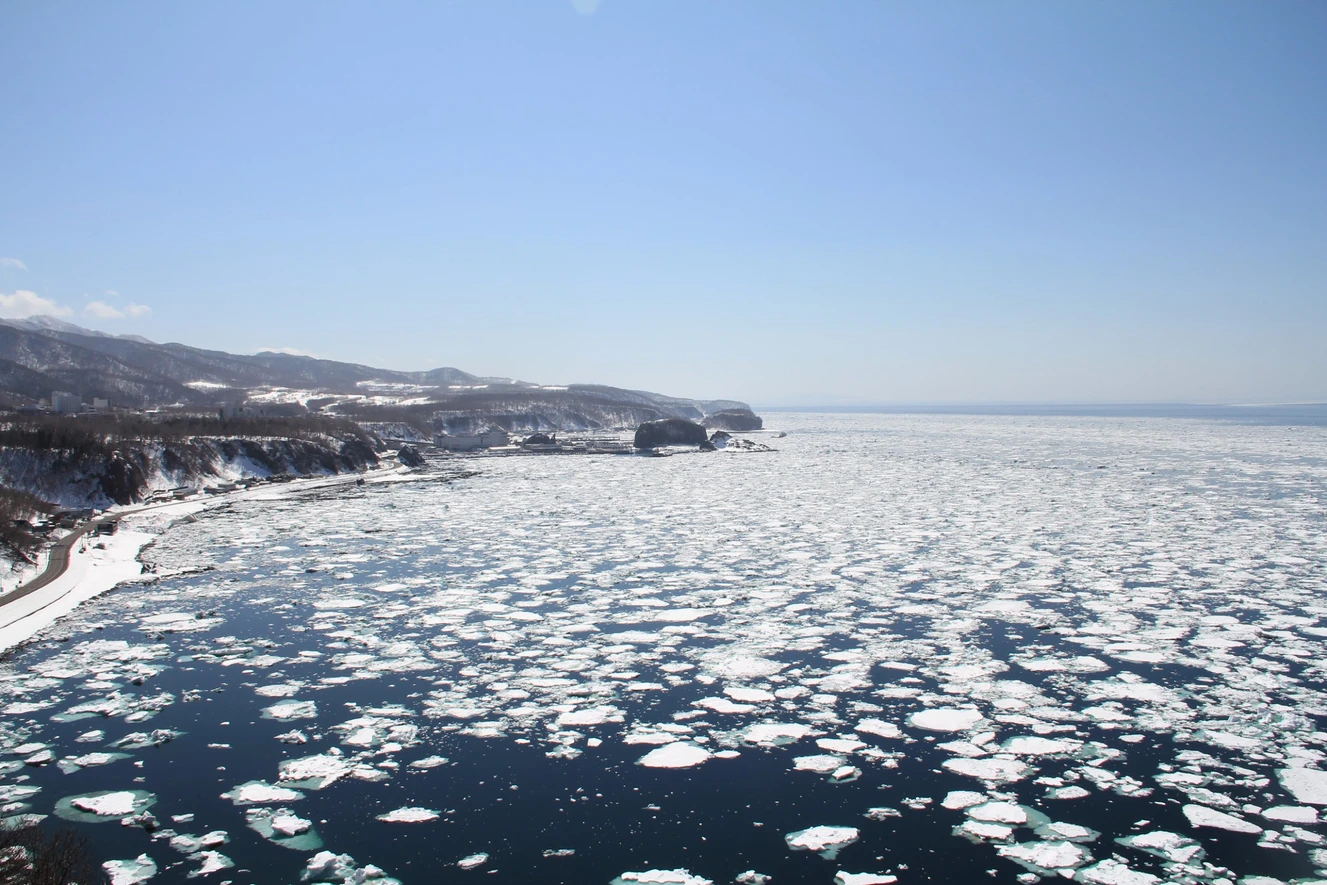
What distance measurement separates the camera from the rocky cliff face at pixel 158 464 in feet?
120

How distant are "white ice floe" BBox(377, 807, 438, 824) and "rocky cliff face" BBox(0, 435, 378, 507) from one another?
36.5m

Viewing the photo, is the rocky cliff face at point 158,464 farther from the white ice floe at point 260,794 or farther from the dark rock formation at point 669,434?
the dark rock formation at point 669,434

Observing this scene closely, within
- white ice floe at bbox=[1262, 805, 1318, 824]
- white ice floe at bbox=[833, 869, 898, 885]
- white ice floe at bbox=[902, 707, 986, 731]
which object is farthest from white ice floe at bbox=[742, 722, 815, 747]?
white ice floe at bbox=[1262, 805, 1318, 824]

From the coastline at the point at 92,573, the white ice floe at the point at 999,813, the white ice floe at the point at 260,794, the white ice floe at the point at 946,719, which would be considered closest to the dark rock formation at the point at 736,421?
the coastline at the point at 92,573

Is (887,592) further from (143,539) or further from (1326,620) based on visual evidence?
(143,539)

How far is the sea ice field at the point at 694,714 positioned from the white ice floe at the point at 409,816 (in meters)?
0.04

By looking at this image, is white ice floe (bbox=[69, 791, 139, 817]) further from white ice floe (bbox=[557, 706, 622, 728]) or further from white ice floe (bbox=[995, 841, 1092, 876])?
white ice floe (bbox=[995, 841, 1092, 876])

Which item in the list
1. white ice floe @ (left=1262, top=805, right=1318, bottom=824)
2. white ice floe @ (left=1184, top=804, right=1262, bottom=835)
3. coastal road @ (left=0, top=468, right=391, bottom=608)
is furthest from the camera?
coastal road @ (left=0, top=468, right=391, bottom=608)

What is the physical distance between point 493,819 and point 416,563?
14.8m

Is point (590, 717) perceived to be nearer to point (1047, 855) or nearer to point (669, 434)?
point (1047, 855)

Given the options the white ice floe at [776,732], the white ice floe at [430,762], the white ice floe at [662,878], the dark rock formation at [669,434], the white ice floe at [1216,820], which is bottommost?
the white ice floe at [430,762]

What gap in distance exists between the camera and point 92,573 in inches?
797

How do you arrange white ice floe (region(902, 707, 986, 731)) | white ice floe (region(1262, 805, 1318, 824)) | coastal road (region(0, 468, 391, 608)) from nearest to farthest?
white ice floe (region(1262, 805, 1318, 824))
white ice floe (region(902, 707, 986, 731))
coastal road (region(0, 468, 391, 608))

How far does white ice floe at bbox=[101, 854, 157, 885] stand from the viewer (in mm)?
6883
